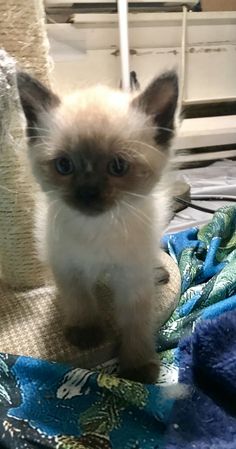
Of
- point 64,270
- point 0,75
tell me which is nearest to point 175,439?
point 64,270

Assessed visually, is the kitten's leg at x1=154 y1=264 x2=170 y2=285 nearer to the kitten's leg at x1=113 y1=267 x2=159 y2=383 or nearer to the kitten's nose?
the kitten's leg at x1=113 y1=267 x2=159 y2=383

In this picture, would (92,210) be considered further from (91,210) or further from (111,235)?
(111,235)

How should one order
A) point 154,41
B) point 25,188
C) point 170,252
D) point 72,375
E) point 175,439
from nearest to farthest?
point 175,439
point 72,375
point 25,188
point 170,252
point 154,41

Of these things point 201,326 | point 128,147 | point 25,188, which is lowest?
point 201,326

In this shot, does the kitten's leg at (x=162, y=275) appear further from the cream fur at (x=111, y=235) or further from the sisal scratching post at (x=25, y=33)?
the sisal scratching post at (x=25, y=33)

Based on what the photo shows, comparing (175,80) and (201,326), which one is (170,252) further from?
(175,80)

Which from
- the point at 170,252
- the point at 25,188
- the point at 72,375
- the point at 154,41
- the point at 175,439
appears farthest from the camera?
the point at 154,41

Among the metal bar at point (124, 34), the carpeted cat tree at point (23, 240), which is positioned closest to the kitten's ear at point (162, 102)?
the carpeted cat tree at point (23, 240)

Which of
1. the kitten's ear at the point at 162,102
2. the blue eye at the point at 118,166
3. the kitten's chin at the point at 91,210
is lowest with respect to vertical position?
the kitten's chin at the point at 91,210
